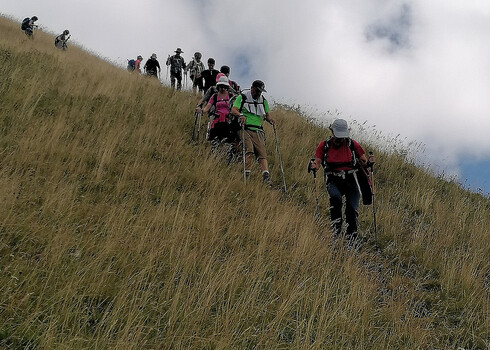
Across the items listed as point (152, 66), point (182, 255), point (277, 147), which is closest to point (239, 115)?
point (277, 147)

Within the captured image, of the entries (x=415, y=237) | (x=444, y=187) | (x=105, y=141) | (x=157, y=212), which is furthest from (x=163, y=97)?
(x=444, y=187)

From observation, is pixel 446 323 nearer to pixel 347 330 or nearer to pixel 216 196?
pixel 347 330

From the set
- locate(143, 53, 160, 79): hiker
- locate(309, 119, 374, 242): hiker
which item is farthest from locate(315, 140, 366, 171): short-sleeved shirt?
locate(143, 53, 160, 79): hiker

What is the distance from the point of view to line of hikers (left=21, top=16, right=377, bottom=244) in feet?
18.1

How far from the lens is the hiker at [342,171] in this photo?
5.43 metres

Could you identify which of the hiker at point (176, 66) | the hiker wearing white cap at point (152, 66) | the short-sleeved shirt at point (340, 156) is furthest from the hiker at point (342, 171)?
the hiker wearing white cap at point (152, 66)

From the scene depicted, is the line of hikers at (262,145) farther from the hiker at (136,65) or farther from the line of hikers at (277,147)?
the hiker at (136,65)

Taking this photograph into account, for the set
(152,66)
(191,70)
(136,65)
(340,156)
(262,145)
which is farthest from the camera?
(136,65)

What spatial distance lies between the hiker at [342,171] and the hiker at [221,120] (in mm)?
2680

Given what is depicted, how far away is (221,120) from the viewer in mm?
7719

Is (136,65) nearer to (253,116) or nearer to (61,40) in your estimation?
(61,40)

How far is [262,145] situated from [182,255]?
444 centimetres

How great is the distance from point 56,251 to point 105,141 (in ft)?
11.1

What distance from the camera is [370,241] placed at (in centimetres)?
587
